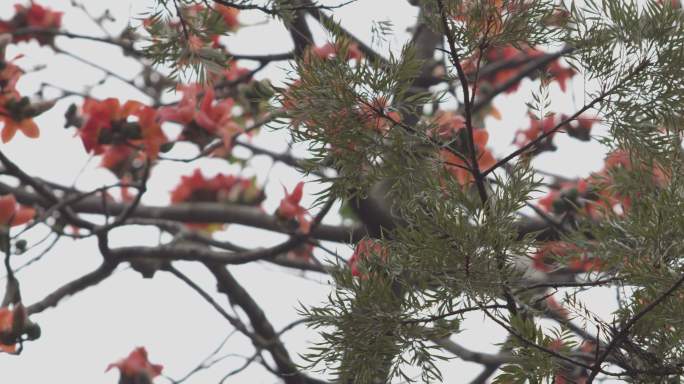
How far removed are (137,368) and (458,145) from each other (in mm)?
965

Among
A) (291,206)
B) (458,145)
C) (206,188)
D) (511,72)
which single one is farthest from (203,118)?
(511,72)

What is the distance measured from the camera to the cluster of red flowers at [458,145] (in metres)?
0.74

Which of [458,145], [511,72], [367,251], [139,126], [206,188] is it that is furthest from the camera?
[511,72]

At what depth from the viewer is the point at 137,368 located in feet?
6.00

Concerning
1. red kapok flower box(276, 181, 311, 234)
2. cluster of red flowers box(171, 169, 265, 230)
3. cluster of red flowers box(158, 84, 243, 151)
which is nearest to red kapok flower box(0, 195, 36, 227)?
cluster of red flowers box(158, 84, 243, 151)

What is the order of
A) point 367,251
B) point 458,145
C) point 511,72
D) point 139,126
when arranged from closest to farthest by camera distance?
point 367,251
point 458,145
point 139,126
point 511,72

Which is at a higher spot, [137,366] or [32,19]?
[32,19]

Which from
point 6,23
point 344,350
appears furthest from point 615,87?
point 6,23

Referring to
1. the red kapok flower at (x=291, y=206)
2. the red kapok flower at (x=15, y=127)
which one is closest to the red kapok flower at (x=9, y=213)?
the red kapok flower at (x=15, y=127)

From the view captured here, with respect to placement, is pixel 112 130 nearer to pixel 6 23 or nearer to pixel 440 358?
pixel 6 23

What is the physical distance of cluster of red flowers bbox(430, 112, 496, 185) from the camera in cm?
74

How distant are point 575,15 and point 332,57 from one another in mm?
193

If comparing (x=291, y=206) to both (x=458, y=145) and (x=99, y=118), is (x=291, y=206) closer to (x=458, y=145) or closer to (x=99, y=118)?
(x=99, y=118)

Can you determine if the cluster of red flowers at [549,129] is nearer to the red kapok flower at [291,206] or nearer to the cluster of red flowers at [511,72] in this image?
the cluster of red flowers at [511,72]
